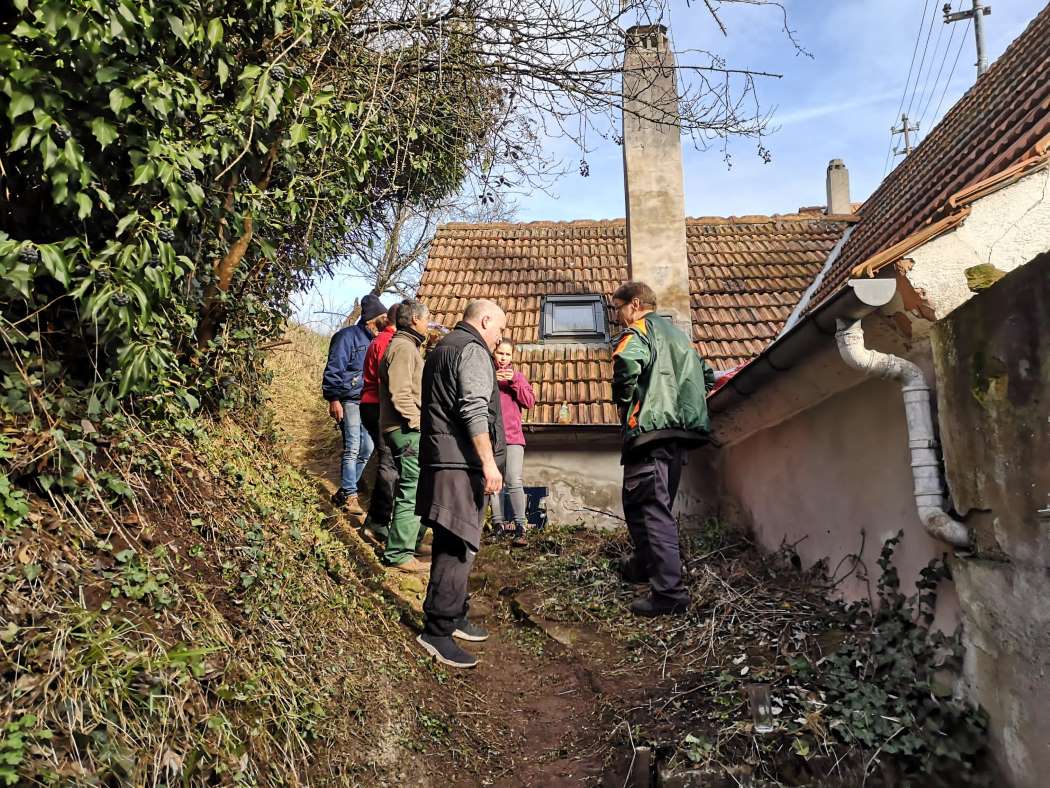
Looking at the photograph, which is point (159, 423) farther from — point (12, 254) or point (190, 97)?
point (190, 97)

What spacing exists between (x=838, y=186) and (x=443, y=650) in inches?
448

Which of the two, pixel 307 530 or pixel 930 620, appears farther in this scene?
pixel 307 530

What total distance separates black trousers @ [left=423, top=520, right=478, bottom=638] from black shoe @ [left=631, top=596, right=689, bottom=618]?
129cm

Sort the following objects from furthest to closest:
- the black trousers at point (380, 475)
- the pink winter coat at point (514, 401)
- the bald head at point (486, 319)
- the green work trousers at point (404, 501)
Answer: the pink winter coat at point (514, 401) → the black trousers at point (380, 475) → the green work trousers at point (404, 501) → the bald head at point (486, 319)

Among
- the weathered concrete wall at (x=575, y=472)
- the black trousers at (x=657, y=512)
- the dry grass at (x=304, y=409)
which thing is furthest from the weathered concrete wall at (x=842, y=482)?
the dry grass at (x=304, y=409)

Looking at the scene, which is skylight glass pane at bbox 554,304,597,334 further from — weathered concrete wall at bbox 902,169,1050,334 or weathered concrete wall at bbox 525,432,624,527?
weathered concrete wall at bbox 902,169,1050,334

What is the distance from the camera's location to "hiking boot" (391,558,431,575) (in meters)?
5.49

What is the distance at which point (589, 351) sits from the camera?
988cm

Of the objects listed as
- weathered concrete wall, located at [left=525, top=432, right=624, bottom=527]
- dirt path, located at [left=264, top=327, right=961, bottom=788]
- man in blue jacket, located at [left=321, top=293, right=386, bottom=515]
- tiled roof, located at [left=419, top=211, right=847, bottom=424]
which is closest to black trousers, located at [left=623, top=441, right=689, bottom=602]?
dirt path, located at [left=264, top=327, right=961, bottom=788]

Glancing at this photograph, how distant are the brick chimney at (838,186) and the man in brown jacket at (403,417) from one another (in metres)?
9.69

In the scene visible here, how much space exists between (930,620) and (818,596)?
3.67 feet

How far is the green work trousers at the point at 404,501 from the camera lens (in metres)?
5.23

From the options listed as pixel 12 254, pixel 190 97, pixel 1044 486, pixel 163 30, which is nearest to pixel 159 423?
pixel 12 254

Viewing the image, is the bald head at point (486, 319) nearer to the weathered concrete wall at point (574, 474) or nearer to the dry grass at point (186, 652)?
the dry grass at point (186, 652)
